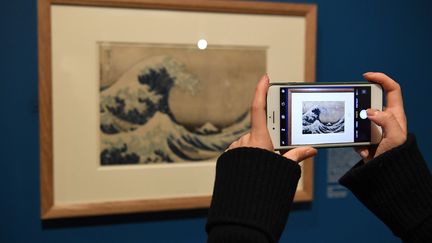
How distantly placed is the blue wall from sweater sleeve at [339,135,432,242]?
0.64 metres

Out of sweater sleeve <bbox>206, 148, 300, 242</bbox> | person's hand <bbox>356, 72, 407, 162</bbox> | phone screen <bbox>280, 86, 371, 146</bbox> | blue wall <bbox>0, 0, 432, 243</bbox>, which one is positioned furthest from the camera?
blue wall <bbox>0, 0, 432, 243</bbox>

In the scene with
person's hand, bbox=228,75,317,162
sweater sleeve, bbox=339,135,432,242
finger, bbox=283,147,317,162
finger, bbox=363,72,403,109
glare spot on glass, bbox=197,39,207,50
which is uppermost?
glare spot on glass, bbox=197,39,207,50

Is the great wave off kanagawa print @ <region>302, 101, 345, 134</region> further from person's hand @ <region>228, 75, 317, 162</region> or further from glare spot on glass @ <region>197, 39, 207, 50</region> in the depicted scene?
glare spot on glass @ <region>197, 39, 207, 50</region>

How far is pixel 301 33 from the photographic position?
121 cm

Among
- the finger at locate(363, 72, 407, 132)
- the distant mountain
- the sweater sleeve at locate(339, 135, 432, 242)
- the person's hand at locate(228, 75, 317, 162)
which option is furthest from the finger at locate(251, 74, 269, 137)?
the distant mountain

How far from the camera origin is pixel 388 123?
0.69m

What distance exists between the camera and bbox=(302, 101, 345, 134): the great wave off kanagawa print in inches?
31.0

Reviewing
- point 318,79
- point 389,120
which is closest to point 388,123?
point 389,120

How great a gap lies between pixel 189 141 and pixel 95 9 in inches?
15.2

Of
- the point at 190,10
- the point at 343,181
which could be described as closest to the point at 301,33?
the point at 190,10

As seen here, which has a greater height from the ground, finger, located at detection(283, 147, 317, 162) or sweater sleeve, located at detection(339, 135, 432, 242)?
finger, located at detection(283, 147, 317, 162)

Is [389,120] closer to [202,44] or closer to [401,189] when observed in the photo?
[401,189]

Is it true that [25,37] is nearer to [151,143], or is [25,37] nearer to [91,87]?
[91,87]

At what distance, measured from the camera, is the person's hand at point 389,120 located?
0.68 metres
